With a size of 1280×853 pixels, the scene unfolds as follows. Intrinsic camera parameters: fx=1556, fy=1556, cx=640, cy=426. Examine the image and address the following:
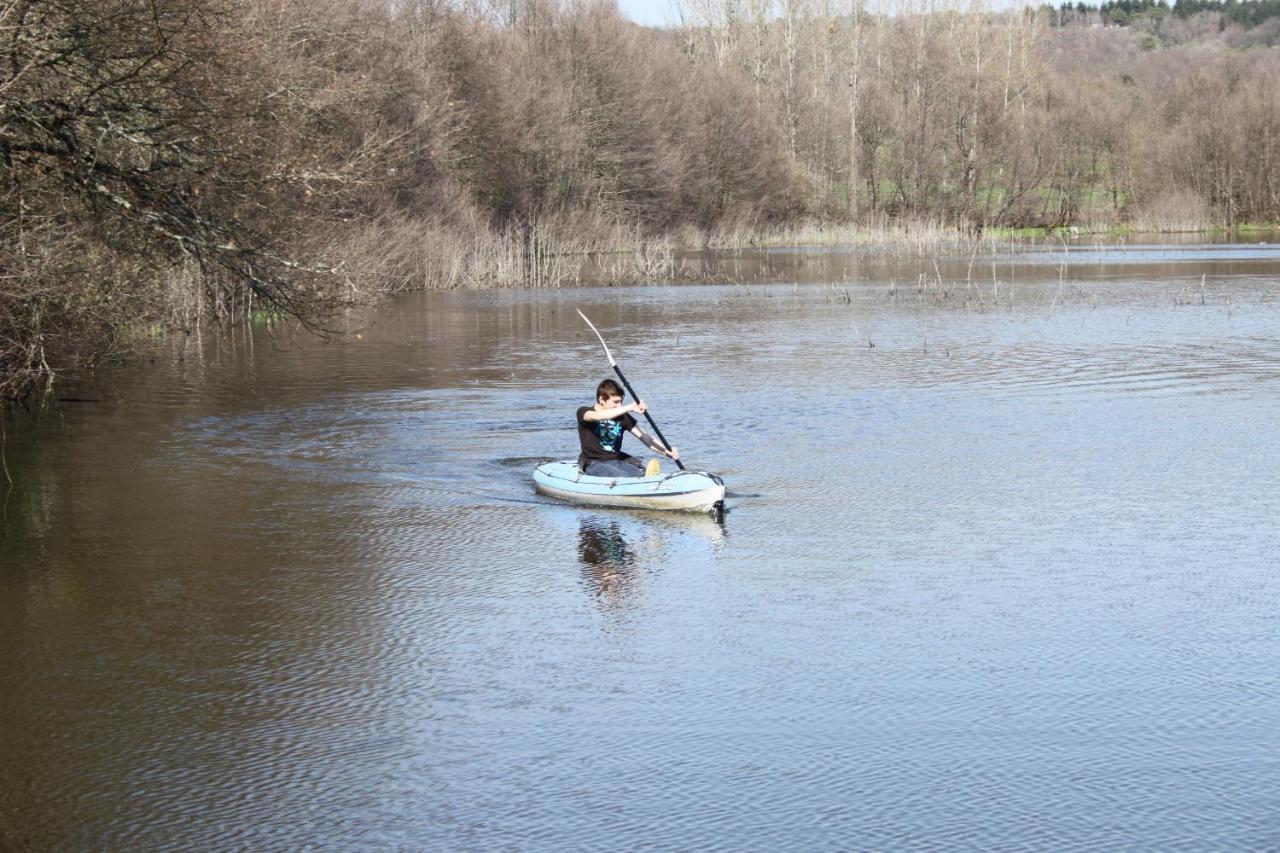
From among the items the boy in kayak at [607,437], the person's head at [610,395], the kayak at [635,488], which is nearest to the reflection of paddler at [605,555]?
the kayak at [635,488]

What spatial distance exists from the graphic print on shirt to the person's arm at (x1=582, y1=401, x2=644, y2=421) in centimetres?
11

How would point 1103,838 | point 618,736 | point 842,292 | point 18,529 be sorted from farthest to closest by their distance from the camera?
point 842,292, point 18,529, point 618,736, point 1103,838

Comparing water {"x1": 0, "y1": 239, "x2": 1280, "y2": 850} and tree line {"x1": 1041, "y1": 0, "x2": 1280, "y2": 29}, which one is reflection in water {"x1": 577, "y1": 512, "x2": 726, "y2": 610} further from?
Answer: tree line {"x1": 1041, "y1": 0, "x2": 1280, "y2": 29}

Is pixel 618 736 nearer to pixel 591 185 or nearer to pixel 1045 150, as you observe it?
pixel 591 185

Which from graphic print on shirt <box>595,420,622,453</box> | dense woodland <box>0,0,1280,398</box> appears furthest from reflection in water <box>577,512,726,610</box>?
dense woodland <box>0,0,1280,398</box>

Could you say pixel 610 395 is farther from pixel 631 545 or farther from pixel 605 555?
pixel 605 555

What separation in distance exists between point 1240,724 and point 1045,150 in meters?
60.0

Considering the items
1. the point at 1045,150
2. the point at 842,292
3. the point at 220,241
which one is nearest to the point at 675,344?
the point at 842,292

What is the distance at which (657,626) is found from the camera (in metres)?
8.88

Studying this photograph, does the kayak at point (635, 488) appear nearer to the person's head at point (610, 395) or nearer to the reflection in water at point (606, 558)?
the reflection in water at point (606, 558)

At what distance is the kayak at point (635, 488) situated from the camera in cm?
1182

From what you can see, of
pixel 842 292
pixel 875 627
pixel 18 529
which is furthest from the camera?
pixel 842 292

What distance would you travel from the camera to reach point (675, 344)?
25.3 metres

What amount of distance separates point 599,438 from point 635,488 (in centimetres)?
86
